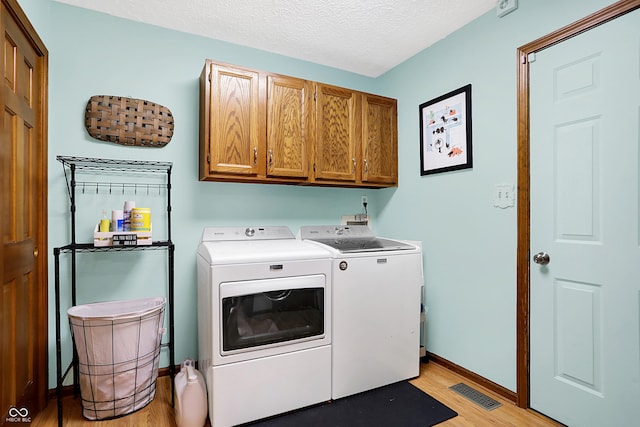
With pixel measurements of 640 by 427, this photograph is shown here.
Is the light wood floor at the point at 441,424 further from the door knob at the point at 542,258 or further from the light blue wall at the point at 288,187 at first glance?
the door knob at the point at 542,258

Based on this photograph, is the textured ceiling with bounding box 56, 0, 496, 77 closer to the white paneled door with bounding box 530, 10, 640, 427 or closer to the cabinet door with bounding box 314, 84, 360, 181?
the cabinet door with bounding box 314, 84, 360, 181

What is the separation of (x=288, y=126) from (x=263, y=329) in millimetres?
1413

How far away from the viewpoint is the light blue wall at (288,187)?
2.08m

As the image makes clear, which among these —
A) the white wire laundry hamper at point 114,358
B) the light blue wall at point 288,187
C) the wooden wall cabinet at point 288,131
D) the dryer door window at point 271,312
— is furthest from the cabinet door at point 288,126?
the white wire laundry hamper at point 114,358

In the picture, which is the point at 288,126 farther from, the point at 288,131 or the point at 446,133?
the point at 446,133

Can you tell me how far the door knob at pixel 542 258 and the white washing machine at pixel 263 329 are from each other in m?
1.21

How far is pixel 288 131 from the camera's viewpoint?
2.43m

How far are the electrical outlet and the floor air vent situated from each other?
2413 millimetres

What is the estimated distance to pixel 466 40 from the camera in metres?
2.33

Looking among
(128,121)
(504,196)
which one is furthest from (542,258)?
(128,121)

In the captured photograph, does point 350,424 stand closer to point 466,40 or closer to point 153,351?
point 153,351

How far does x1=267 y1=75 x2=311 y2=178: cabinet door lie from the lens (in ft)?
7.75

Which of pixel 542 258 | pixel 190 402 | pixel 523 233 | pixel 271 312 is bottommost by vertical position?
pixel 190 402

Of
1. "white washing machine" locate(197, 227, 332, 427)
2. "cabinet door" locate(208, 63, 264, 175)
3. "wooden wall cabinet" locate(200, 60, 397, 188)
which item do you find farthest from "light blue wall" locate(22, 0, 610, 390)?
"white washing machine" locate(197, 227, 332, 427)
